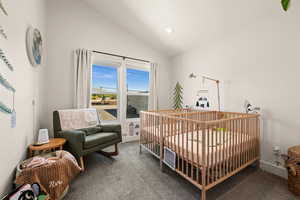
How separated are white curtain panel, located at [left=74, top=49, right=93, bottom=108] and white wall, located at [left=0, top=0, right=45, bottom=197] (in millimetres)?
690

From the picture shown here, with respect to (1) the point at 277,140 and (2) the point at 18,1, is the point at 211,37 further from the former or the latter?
(2) the point at 18,1

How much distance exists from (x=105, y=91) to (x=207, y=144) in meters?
2.58

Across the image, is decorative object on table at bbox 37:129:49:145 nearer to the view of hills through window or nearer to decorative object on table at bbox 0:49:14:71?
decorative object on table at bbox 0:49:14:71

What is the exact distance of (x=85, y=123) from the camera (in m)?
2.44

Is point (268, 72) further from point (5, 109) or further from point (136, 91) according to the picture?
point (5, 109)

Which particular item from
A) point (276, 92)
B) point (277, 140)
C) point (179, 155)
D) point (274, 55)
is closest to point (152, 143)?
point (179, 155)

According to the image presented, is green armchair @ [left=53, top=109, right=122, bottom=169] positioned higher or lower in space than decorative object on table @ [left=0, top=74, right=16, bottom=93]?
lower

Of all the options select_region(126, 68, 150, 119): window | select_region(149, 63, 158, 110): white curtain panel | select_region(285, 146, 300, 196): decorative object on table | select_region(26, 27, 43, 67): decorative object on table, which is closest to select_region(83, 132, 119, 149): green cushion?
select_region(126, 68, 150, 119): window

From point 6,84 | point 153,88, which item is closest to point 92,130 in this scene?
point 6,84

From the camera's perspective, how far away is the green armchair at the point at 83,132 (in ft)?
6.28

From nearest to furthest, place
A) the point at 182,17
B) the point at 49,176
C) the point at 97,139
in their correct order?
the point at 49,176
the point at 97,139
the point at 182,17

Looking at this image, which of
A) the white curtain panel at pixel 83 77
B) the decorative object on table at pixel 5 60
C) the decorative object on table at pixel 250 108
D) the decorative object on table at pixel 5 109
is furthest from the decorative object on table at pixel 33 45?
the decorative object on table at pixel 250 108

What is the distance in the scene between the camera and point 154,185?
1.63 m

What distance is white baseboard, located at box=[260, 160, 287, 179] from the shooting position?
69.7 inches
